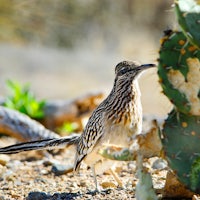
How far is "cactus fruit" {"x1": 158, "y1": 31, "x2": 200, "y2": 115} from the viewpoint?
446cm

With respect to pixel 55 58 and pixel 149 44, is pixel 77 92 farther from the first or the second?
pixel 149 44

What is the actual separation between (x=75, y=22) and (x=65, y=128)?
11362 mm

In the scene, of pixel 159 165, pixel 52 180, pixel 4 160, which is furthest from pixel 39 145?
pixel 159 165

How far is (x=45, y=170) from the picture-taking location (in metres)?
7.18

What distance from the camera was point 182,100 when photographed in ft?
14.6

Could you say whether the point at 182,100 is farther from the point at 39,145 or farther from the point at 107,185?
the point at 39,145

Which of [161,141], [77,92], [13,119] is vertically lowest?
[161,141]

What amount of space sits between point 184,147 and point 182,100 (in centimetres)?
32

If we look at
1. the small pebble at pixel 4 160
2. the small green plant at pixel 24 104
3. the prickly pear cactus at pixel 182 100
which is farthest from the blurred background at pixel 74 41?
the prickly pear cactus at pixel 182 100

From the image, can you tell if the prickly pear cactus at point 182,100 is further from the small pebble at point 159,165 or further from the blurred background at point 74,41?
A: the blurred background at point 74,41

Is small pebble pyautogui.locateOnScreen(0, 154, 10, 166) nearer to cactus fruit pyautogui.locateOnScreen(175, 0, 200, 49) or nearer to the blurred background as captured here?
cactus fruit pyautogui.locateOnScreen(175, 0, 200, 49)

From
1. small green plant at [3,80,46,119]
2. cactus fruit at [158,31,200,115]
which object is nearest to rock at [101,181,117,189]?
cactus fruit at [158,31,200,115]

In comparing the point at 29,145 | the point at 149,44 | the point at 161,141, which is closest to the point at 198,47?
the point at 161,141

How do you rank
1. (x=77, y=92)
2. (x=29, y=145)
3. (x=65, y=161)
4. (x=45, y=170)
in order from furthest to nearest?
(x=77, y=92), (x=65, y=161), (x=45, y=170), (x=29, y=145)
